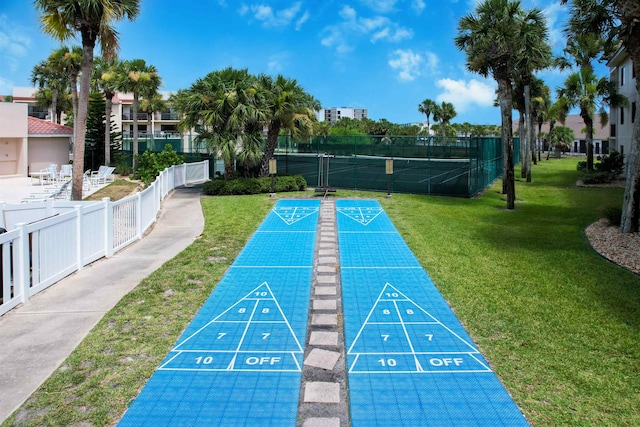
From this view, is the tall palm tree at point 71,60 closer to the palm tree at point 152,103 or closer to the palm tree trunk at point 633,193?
the palm tree at point 152,103

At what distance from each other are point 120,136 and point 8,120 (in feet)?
44.3

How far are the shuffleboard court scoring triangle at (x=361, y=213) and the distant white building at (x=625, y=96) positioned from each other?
18.1 metres

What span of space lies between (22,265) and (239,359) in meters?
4.23

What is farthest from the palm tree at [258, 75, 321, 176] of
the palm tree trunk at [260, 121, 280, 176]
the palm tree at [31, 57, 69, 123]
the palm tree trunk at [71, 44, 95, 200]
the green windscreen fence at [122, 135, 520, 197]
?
the palm tree at [31, 57, 69, 123]

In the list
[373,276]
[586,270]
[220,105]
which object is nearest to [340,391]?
[373,276]

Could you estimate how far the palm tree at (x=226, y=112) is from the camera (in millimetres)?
22672

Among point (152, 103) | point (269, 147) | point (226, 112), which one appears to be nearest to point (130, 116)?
point (152, 103)

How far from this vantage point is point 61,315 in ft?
25.8

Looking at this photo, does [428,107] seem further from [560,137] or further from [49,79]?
[49,79]

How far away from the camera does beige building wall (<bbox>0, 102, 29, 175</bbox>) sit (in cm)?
2941

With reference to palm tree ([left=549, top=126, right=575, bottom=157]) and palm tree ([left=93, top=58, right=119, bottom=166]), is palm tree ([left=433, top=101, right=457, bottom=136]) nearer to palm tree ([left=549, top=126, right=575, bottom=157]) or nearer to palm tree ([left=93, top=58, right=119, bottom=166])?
palm tree ([left=549, top=126, right=575, bottom=157])

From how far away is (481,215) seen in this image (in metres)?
18.0

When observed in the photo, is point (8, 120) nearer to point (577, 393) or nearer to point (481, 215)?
point (481, 215)

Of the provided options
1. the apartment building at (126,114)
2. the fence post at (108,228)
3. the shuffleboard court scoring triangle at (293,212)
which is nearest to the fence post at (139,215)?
the fence post at (108,228)
